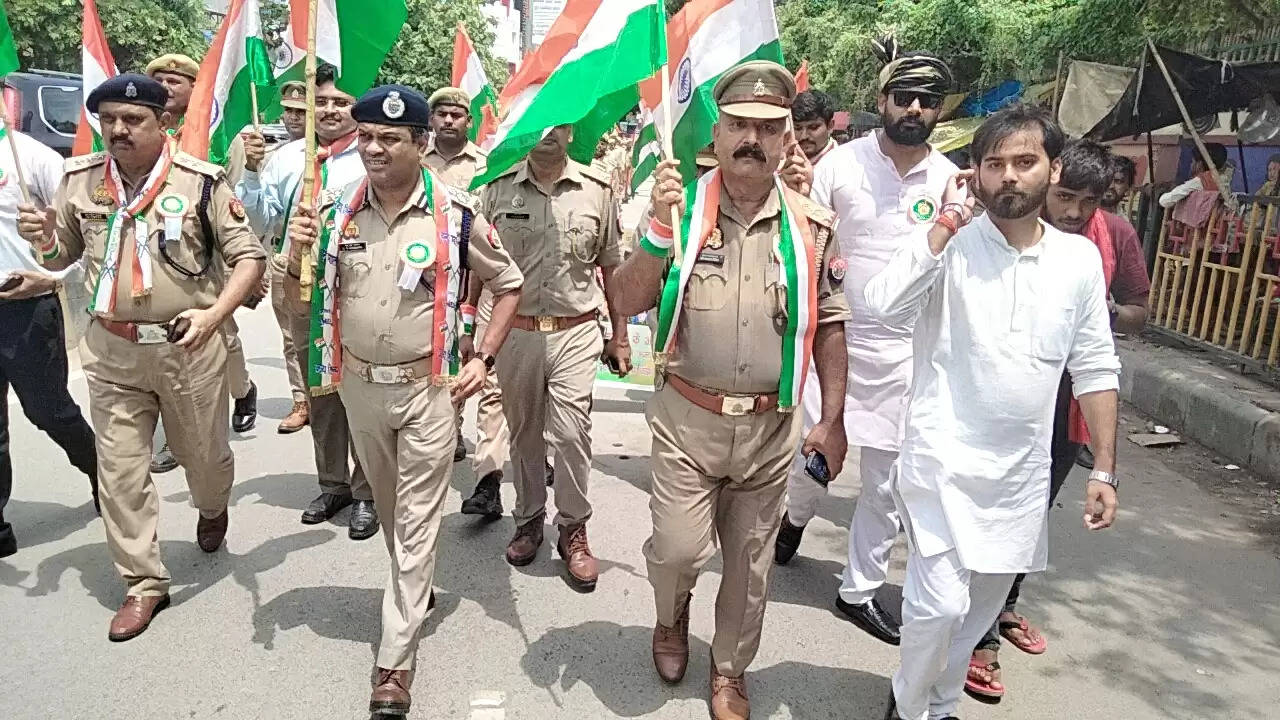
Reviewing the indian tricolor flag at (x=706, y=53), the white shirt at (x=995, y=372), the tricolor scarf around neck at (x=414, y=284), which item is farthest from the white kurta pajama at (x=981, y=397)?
the tricolor scarf around neck at (x=414, y=284)

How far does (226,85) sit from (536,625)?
111 inches

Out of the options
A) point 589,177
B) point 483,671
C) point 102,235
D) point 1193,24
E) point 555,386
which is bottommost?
point 483,671

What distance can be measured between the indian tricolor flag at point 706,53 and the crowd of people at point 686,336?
0.21m

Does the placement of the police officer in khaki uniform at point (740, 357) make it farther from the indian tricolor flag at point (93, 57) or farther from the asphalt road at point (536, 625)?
the indian tricolor flag at point (93, 57)

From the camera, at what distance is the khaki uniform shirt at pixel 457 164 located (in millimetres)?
5625

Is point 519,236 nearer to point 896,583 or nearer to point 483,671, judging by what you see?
point 483,671

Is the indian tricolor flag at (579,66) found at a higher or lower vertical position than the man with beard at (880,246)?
higher

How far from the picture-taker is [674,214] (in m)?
2.90

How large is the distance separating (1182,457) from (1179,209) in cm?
315

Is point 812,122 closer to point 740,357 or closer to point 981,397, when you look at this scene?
point 740,357

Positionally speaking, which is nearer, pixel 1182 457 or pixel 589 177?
pixel 589 177

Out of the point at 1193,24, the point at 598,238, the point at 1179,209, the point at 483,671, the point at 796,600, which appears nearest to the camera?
the point at 483,671

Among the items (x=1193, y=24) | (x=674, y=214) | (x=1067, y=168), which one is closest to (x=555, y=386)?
(x=674, y=214)

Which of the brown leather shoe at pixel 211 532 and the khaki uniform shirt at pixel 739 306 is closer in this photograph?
the khaki uniform shirt at pixel 739 306
